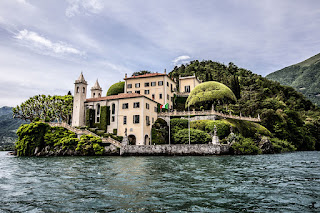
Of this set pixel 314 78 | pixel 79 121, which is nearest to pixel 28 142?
pixel 79 121

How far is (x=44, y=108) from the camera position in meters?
59.0

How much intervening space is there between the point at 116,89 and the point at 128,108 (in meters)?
21.0

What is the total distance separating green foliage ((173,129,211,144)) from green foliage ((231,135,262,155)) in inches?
203

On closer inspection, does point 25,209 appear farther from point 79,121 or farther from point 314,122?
point 314,122

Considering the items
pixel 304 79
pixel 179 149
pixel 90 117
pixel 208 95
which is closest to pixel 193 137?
pixel 179 149

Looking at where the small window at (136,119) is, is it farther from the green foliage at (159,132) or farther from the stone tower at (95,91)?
the stone tower at (95,91)

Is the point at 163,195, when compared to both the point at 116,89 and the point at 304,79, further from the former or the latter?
the point at 304,79

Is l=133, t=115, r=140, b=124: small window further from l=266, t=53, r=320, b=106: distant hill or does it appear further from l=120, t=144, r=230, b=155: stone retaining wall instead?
l=266, t=53, r=320, b=106: distant hill

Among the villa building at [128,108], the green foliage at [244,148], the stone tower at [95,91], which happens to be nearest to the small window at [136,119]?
the villa building at [128,108]

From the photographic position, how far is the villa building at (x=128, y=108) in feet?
162

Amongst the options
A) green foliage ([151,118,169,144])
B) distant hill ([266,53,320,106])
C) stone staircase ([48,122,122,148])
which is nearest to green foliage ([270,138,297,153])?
green foliage ([151,118,169,144])

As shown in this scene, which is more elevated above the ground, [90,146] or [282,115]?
[282,115]

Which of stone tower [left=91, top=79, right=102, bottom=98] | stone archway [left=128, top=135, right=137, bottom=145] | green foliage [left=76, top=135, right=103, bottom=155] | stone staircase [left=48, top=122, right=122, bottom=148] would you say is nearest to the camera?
green foliage [left=76, top=135, right=103, bottom=155]

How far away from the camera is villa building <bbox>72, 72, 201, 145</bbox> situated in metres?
49.3
